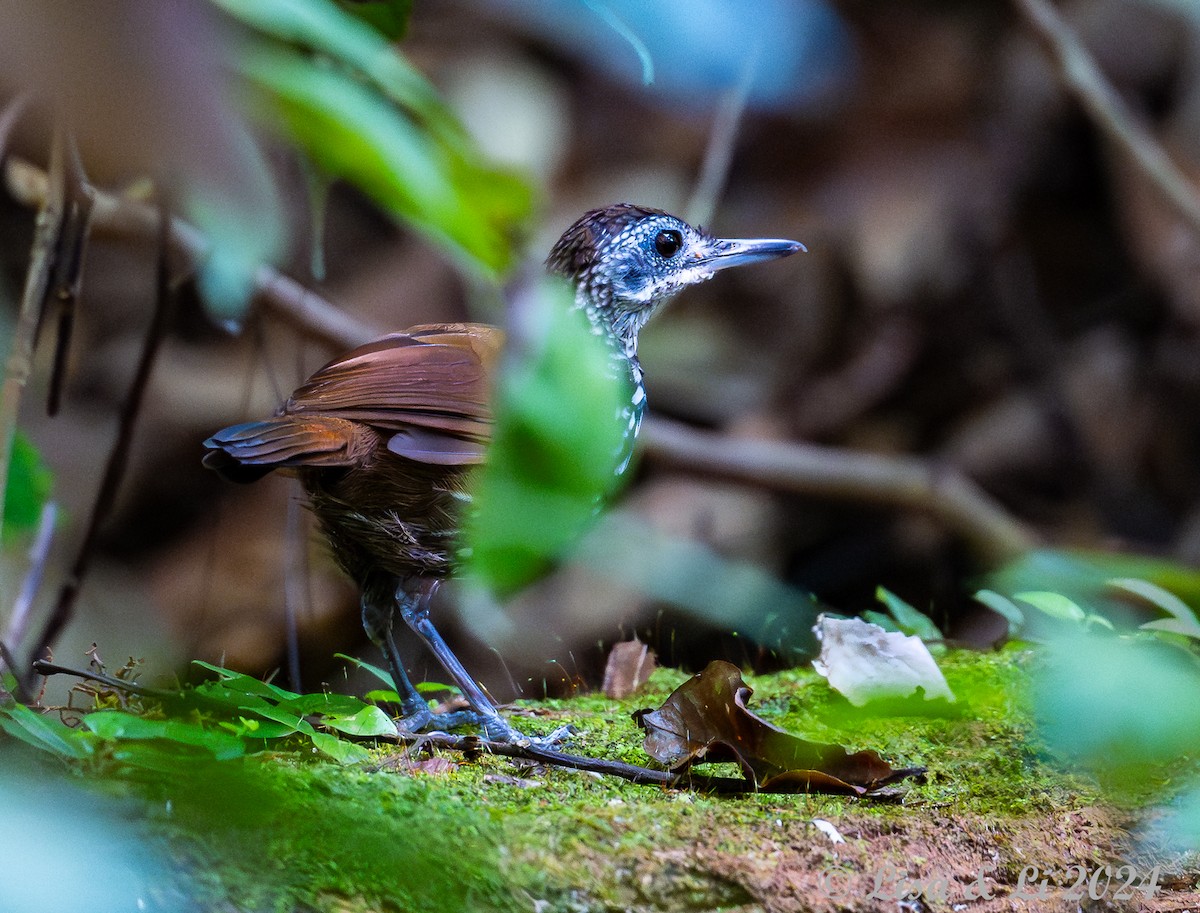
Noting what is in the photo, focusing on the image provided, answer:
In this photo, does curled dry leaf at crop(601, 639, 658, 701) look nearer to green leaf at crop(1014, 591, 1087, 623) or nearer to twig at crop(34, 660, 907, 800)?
twig at crop(34, 660, 907, 800)

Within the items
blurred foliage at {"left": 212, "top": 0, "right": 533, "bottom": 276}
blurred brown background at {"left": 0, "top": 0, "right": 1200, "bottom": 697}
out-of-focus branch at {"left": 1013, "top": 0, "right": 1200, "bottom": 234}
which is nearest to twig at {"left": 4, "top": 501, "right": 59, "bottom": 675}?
blurred foliage at {"left": 212, "top": 0, "right": 533, "bottom": 276}

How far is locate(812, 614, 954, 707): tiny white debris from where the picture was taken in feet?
7.87

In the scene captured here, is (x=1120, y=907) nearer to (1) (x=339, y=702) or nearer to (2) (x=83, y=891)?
(1) (x=339, y=702)

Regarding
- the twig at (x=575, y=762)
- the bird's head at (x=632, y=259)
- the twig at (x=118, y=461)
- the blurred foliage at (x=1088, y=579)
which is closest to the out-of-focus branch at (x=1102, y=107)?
the bird's head at (x=632, y=259)

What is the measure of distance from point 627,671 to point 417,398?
2.99ft

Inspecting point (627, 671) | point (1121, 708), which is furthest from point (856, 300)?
point (1121, 708)

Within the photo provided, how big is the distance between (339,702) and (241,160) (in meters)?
1.76

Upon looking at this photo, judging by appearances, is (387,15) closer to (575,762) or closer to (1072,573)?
(575,762)

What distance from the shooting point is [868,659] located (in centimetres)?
254

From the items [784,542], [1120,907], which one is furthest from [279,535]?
[1120,907]

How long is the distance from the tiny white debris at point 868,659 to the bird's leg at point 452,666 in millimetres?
565

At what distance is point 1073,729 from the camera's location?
38.5 inches

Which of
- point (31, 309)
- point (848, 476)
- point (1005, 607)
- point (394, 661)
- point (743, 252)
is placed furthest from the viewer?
point (848, 476)

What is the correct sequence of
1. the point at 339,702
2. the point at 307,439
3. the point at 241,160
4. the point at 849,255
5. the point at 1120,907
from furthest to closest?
1. the point at 849,255
2. the point at 307,439
3. the point at 339,702
4. the point at 1120,907
5. the point at 241,160
